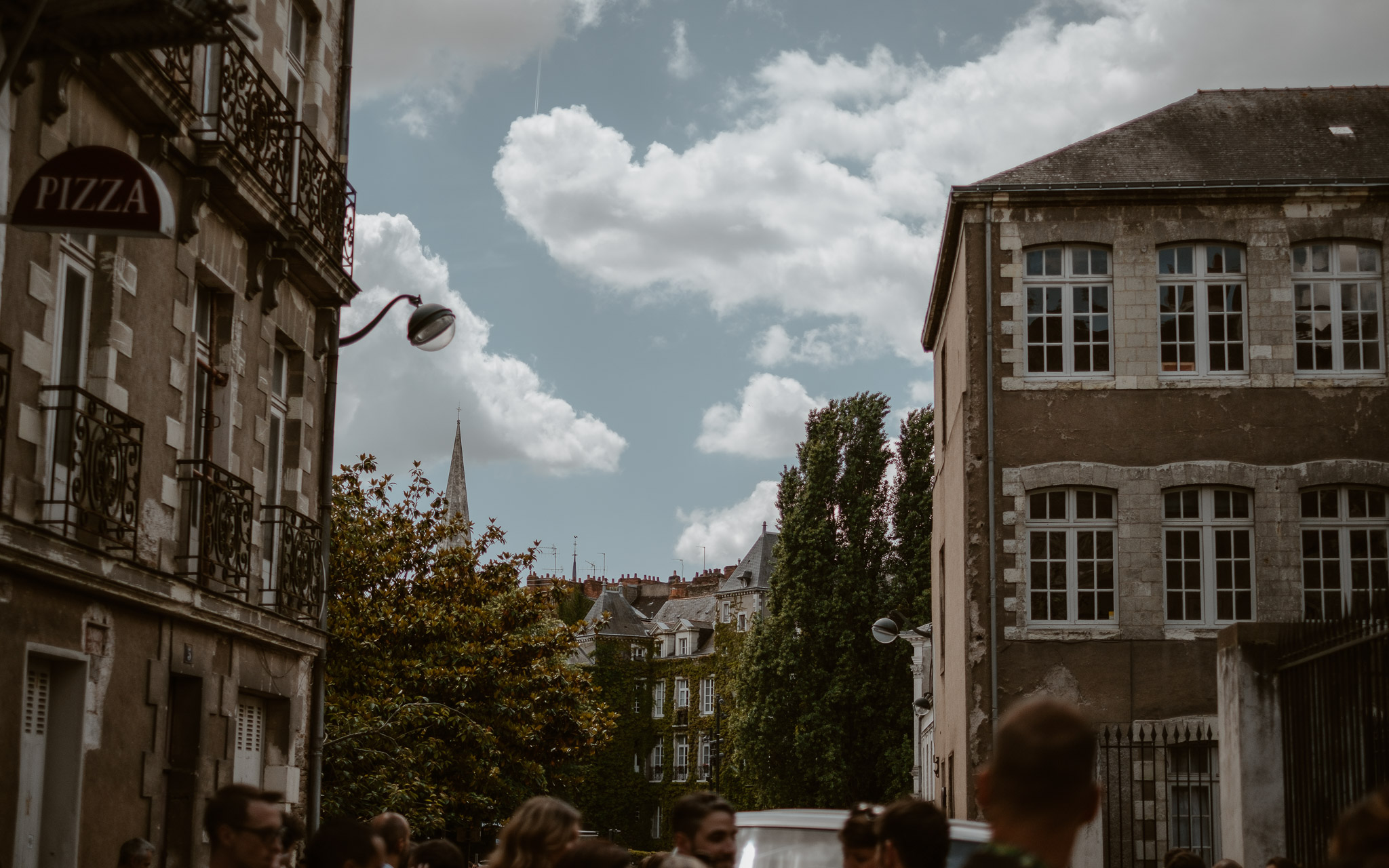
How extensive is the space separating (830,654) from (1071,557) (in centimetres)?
2782

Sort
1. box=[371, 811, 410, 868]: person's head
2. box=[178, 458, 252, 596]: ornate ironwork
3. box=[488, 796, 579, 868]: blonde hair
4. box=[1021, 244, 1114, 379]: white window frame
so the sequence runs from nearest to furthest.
A: box=[488, 796, 579, 868]: blonde hair < box=[371, 811, 410, 868]: person's head < box=[178, 458, 252, 596]: ornate ironwork < box=[1021, 244, 1114, 379]: white window frame

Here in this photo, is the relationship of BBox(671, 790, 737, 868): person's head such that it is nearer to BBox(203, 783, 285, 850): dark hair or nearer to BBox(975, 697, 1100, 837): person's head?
BBox(203, 783, 285, 850): dark hair

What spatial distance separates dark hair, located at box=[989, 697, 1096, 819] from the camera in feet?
9.44

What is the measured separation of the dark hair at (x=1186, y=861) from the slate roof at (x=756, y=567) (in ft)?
293

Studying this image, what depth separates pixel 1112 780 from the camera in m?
20.5

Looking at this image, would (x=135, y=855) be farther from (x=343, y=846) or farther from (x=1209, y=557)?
(x=1209, y=557)

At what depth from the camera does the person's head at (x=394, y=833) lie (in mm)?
7781

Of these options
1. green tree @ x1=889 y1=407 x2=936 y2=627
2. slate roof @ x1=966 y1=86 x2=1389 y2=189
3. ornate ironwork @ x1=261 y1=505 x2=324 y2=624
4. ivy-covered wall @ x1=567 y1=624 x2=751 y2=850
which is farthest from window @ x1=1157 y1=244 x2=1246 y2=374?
ivy-covered wall @ x1=567 y1=624 x2=751 y2=850

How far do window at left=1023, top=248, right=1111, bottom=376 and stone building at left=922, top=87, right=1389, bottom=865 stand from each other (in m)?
0.03

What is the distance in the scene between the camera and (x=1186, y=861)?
878 centimetres

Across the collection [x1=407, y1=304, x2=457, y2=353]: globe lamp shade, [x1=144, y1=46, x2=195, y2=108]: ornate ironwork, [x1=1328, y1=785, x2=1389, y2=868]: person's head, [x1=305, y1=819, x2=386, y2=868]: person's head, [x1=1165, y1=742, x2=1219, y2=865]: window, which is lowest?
[x1=1165, y1=742, x2=1219, y2=865]: window

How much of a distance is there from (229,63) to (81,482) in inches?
184

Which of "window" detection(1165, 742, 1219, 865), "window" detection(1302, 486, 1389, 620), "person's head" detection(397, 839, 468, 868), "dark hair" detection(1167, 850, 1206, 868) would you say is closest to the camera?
"person's head" detection(397, 839, 468, 868)

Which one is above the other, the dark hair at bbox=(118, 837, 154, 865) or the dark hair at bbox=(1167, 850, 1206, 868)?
the dark hair at bbox=(1167, 850, 1206, 868)
